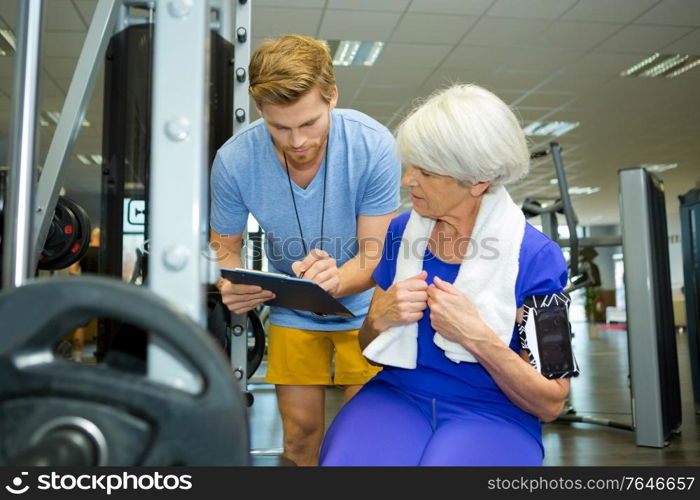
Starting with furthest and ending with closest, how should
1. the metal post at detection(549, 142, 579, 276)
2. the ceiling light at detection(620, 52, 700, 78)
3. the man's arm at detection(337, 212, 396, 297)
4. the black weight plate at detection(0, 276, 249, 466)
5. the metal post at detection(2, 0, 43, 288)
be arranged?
1. the ceiling light at detection(620, 52, 700, 78)
2. the metal post at detection(549, 142, 579, 276)
3. the man's arm at detection(337, 212, 396, 297)
4. the metal post at detection(2, 0, 43, 288)
5. the black weight plate at detection(0, 276, 249, 466)

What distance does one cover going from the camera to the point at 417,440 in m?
1.08

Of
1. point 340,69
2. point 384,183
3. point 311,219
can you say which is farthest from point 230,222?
point 340,69

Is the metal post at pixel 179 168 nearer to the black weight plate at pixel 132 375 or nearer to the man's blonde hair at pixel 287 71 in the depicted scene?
the black weight plate at pixel 132 375

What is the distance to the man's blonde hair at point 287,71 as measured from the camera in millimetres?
1302

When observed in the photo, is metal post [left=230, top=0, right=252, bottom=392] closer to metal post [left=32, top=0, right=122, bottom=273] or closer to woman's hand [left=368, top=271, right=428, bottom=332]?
Result: metal post [left=32, top=0, right=122, bottom=273]

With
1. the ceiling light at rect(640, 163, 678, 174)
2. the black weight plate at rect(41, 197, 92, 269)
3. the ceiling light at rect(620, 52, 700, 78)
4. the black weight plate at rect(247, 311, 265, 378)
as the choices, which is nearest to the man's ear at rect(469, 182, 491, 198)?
the black weight plate at rect(247, 311, 265, 378)

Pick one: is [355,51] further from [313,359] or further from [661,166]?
[661,166]

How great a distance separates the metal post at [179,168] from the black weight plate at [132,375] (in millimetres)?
30

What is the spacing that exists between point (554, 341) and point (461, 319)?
17 centimetres

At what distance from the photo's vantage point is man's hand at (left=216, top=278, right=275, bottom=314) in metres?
1.38

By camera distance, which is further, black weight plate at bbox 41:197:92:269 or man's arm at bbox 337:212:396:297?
black weight plate at bbox 41:197:92:269

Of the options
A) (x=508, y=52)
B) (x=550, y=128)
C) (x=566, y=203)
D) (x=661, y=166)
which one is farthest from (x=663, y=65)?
(x=661, y=166)

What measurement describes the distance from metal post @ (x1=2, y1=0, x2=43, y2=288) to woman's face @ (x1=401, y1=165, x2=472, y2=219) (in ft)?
2.30

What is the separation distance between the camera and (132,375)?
0.50 metres
